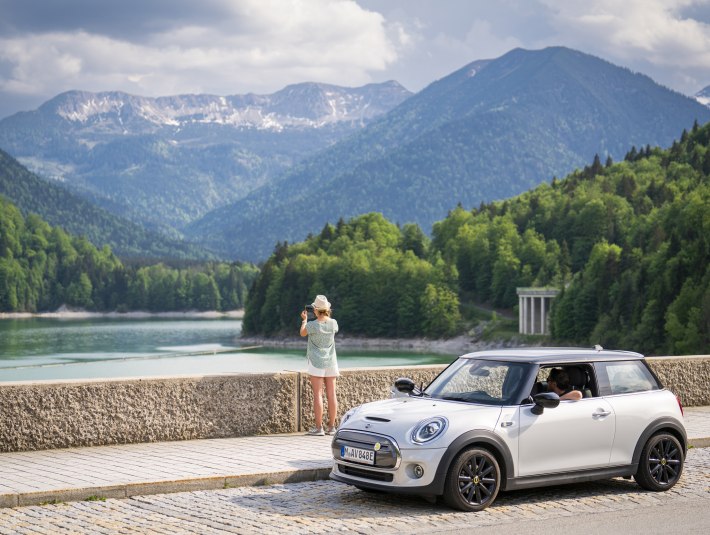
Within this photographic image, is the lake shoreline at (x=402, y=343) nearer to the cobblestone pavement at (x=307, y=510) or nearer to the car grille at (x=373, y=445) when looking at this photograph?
the cobblestone pavement at (x=307, y=510)

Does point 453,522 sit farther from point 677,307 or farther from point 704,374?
point 677,307

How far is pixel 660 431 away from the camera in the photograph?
12.8m

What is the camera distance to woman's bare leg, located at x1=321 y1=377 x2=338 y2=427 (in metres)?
15.5

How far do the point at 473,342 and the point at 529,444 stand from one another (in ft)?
461

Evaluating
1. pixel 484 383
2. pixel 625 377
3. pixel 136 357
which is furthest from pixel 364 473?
pixel 136 357

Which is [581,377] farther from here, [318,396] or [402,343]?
[402,343]

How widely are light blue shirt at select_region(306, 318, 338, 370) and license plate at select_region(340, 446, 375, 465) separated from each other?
387 centimetres

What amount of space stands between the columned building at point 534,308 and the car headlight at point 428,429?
138 m

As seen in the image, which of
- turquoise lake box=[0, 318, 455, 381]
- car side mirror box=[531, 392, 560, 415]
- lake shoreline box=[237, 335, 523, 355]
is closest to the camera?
car side mirror box=[531, 392, 560, 415]

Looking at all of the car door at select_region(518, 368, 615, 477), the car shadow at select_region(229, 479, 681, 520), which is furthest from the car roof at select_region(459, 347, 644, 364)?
the car shadow at select_region(229, 479, 681, 520)

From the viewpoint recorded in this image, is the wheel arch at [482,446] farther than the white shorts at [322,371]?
No

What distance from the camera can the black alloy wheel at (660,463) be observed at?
1253 cm

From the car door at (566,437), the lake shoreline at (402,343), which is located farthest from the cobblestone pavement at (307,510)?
the lake shoreline at (402,343)

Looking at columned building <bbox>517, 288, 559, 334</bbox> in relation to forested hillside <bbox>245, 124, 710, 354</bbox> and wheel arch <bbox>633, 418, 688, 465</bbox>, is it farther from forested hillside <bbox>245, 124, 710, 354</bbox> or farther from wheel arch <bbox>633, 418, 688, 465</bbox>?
wheel arch <bbox>633, 418, 688, 465</bbox>
